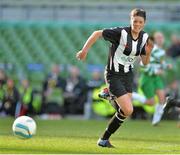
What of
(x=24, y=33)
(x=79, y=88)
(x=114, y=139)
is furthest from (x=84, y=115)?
(x=114, y=139)

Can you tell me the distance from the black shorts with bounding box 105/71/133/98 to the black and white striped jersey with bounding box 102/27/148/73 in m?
0.09

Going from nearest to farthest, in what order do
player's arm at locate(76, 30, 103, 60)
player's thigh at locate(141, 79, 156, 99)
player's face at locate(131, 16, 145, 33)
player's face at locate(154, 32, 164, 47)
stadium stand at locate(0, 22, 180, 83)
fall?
player's arm at locate(76, 30, 103, 60) < player's face at locate(131, 16, 145, 33) < player's face at locate(154, 32, 164, 47) < player's thigh at locate(141, 79, 156, 99) < stadium stand at locate(0, 22, 180, 83)

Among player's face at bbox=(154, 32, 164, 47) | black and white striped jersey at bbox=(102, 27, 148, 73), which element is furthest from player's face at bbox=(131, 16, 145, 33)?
player's face at bbox=(154, 32, 164, 47)

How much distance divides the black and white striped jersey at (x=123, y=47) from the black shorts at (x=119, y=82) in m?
0.09

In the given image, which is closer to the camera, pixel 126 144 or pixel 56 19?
pixel 126 144

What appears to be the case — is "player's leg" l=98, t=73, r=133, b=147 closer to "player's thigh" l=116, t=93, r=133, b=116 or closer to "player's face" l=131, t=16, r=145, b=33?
"player's thigh" l=116, t=93, r=133, b=116

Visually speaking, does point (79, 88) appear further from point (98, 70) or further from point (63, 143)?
point (63, 143)

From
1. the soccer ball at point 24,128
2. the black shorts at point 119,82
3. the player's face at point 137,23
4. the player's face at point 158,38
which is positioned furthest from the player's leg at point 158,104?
the soccer ball at point 24,128

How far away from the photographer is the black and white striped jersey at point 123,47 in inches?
506

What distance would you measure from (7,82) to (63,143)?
1157 centimetres

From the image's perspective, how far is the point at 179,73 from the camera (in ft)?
86.5

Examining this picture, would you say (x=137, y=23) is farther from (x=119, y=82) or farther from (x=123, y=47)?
(x=119, y=82)

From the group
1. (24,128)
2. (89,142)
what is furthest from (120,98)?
(24,128)

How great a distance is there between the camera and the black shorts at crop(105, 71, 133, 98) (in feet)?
41.9
